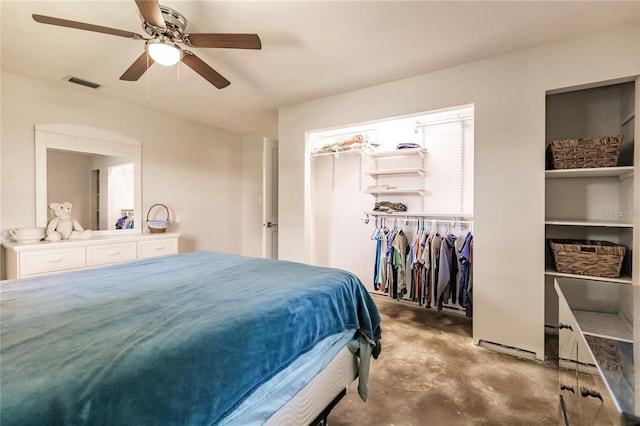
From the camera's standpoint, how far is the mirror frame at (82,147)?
9.46 feet

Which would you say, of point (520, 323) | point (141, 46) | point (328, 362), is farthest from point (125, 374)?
point (520, 323)

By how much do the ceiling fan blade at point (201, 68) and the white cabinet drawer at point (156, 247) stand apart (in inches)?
83.8

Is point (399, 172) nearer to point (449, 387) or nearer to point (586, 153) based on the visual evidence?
point (586, 153)

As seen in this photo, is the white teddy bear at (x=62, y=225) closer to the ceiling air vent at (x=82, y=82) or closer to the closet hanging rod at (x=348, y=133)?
the ceiling air vent at (x=82, y=82)

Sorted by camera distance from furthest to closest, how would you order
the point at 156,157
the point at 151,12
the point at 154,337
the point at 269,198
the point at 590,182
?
the point at 156,157 < the point at 269,198 < the point at 590,182 < the point at 151,12 < the point at 154,337

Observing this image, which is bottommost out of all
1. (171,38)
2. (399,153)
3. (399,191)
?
(399,191)

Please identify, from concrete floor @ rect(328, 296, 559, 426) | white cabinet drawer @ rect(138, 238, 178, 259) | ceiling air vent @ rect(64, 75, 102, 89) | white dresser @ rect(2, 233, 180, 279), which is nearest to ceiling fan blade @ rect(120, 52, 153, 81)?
ceiling air vent @ rect(64, 75, 102, 89)

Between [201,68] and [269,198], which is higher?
[201,68]

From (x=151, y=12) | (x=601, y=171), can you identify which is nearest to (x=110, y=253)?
(x=151, y=12)

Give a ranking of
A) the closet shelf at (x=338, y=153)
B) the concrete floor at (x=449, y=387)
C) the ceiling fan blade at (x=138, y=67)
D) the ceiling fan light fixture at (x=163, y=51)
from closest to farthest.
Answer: the concrete floor at (x=449, y=387) < the ceiling fan light fixture at (x=163, y=51) < the ceiling fan blade at (x=138, y=67) < the closet shelf at (x=338, y=153)

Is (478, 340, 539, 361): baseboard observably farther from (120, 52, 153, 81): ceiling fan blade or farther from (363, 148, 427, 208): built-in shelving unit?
(120, 52, 153, 81): ceiling fan blade

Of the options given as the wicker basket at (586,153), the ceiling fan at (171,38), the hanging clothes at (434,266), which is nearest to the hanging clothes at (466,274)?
the hanging clothes at (434,266)

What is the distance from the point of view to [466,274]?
2.72 m

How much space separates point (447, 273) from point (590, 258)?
1077 millimetres
